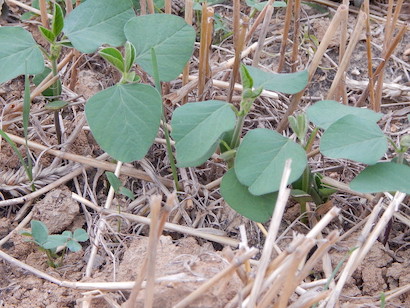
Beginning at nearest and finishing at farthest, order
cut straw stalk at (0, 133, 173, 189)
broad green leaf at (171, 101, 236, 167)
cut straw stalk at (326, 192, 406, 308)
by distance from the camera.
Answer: cut straw stalk at (326, 192, 406, 308) < broad green leaf at (171, 101, 236, 167) < cut straw stalk at (0, 133, 173, 189)

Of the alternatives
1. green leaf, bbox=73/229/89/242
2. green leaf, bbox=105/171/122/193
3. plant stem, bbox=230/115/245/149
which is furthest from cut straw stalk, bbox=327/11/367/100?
green leaf, bbox=73/229/89/242

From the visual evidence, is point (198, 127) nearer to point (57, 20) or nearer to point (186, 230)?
point (186, 230)

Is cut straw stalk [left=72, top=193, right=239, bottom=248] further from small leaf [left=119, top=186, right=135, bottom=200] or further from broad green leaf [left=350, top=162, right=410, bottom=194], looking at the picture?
broad green leaf [left=350, top=162, right=410, bottom=194]

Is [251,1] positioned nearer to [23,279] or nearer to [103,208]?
[103,208]

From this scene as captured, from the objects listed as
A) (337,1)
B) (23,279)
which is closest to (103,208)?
(23,279)

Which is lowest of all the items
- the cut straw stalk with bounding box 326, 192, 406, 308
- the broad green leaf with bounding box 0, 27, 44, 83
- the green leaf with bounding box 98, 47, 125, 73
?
the cut straw stalk with bounding box 326, 192, 406, 308

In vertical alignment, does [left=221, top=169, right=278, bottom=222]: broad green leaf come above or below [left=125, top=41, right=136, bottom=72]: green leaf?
below

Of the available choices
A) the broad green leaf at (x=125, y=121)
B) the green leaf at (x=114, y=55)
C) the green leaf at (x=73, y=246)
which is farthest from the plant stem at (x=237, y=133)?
the green leaf at (x=73, y=246)
